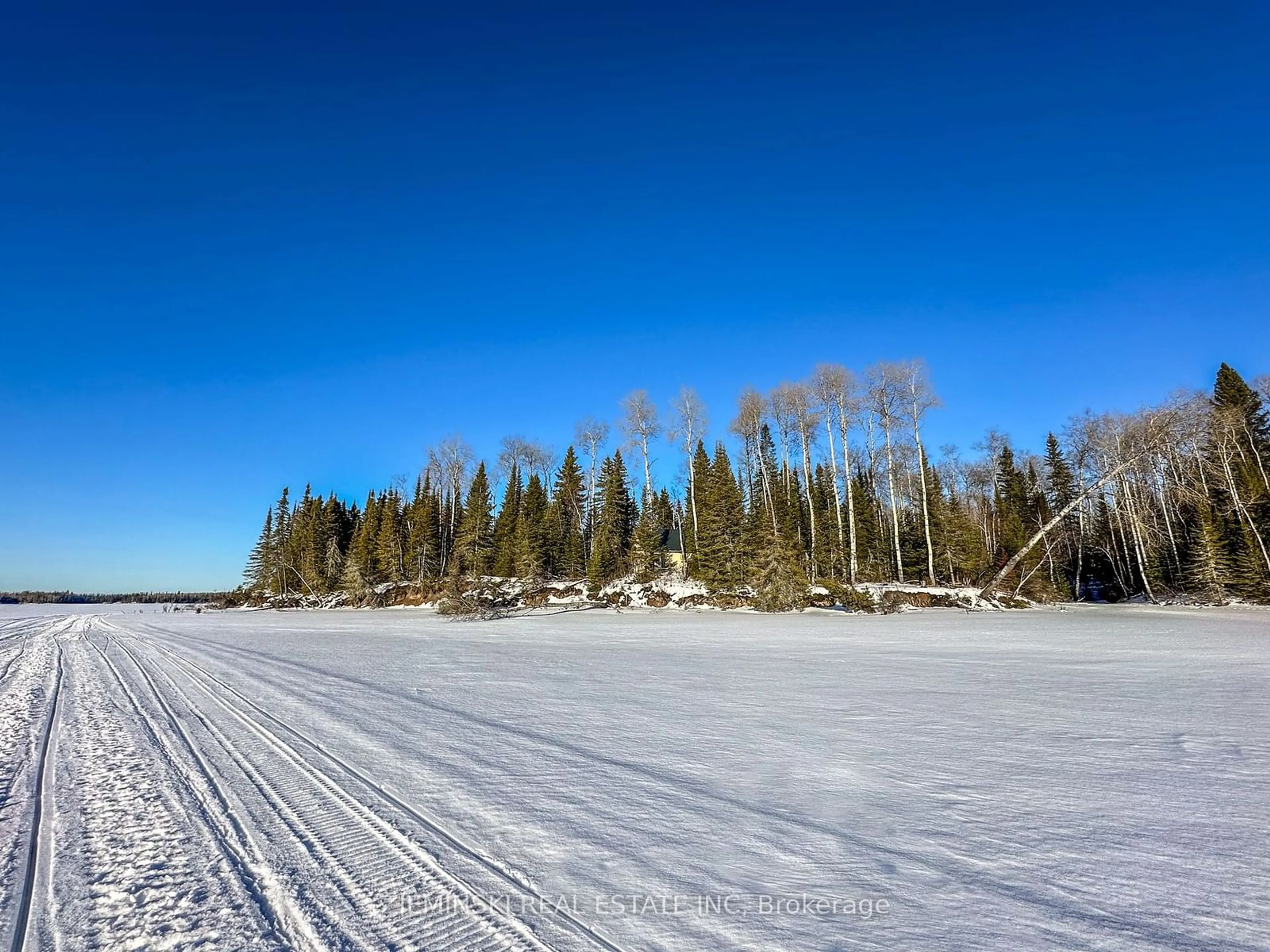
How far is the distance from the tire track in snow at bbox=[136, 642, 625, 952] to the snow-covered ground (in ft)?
0.07

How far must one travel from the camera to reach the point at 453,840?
3.30m

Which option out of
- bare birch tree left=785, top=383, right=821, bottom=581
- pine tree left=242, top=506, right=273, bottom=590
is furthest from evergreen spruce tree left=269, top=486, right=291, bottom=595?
bare birch tree left=785, top=383, right=821, bottom=581

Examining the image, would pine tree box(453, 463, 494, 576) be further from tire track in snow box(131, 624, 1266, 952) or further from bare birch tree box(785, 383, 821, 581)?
tire track in snow box(131, 624, 1266, 952)

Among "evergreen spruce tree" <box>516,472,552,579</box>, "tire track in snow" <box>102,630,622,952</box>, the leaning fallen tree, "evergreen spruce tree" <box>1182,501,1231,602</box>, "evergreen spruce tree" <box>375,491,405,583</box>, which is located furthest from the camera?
"evergreen spruce tree" <box>375,491,405,583</box>

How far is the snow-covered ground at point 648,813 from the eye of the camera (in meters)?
2.46

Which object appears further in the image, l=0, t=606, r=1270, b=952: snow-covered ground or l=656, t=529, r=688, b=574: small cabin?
l=656, t=529, r=688, b=574: small cabin

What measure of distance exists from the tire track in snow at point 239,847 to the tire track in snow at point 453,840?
814 millimetres

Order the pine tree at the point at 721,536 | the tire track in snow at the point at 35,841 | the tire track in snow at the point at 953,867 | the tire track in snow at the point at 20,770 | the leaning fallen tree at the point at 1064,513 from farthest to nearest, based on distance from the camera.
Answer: the pine tree at the point at 721,536, the leaning fallen tree at the point at 1064,513, the tire track in snow at the point at 20,770, the tire track in snow at the point at 35,841, the tire track in snow at the point at 953,867

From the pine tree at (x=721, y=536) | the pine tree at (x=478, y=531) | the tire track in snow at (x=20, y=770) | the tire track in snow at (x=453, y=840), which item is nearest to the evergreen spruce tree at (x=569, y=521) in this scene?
the pine tree at (x=478, y=531)

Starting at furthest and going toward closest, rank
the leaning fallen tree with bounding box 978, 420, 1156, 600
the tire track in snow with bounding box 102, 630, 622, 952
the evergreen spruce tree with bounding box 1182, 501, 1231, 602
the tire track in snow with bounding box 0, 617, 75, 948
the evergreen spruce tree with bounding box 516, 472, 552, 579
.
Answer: the evergreen spruce tree with bounding box 516, 472, 552, 579 → the evergreen spruce tree with bounding box 1182, 501, 1231, 602 → the leaning fallen tree with bounding box 978, 420, 1156, 600 → the tire track in snow with bounding box 0, 617, 75, 948 → the tire track in snow with bounding box 102, 630, 622, 952

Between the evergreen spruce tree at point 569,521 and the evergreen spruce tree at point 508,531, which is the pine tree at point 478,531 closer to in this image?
the evergreen spruce tree at point 508,531

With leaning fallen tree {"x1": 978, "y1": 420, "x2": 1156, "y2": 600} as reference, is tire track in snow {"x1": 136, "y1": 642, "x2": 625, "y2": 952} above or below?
below

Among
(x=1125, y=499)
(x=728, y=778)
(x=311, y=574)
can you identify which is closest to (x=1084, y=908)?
(x=728, y=778)

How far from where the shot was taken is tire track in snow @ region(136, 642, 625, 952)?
2.40m
